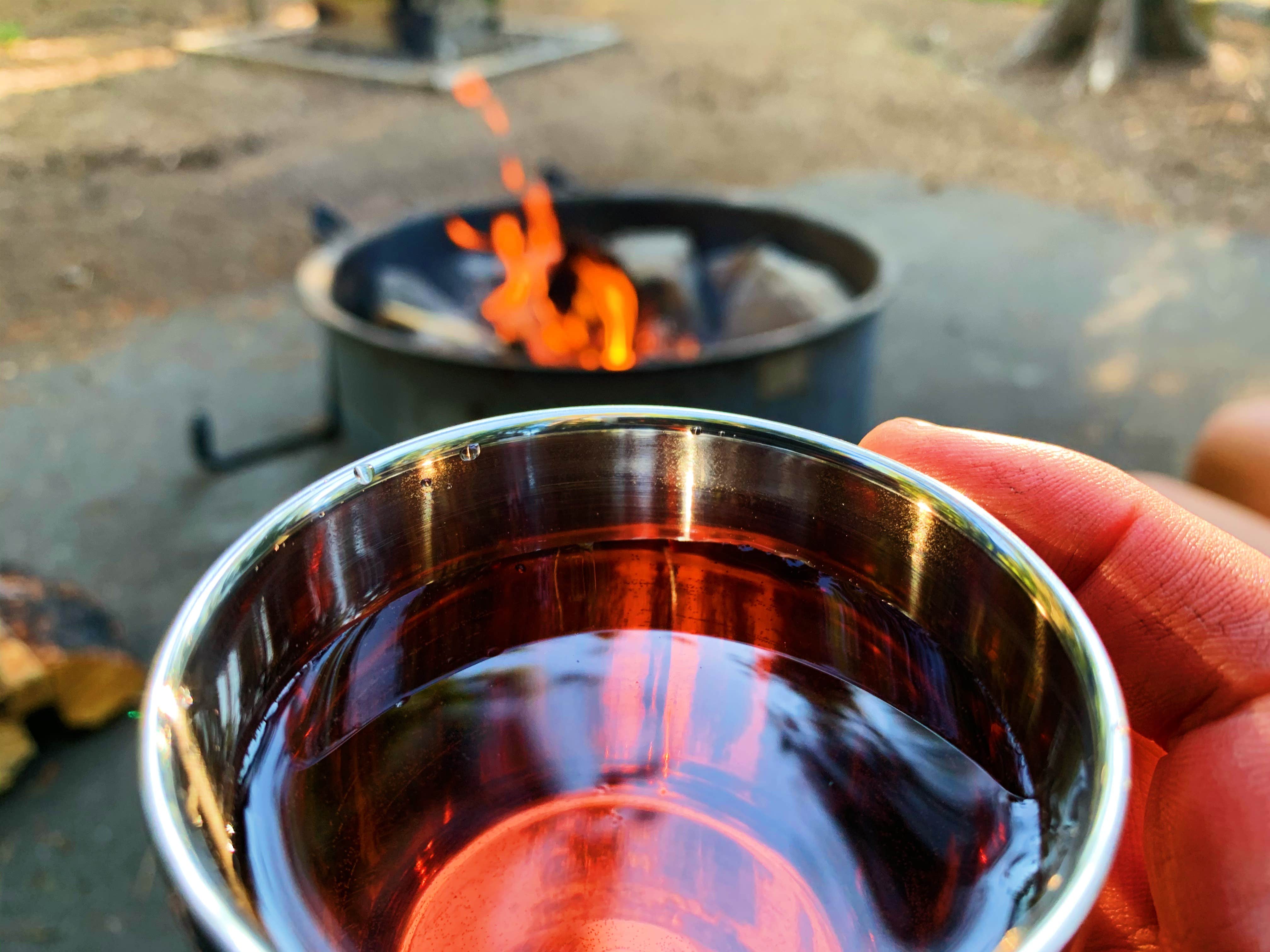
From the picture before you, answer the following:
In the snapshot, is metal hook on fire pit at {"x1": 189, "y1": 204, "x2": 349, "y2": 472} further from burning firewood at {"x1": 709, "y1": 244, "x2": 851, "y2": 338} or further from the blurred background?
burning firewood at {"x1": 709, "y1": 244, "x2": 851, "y2": 338}

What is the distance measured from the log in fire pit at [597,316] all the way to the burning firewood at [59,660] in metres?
0.86

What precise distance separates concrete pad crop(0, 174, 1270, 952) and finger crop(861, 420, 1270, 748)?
2.00m

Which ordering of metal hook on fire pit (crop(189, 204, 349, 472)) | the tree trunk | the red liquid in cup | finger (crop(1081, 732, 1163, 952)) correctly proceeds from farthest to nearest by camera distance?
the tree trunk → metal hook on fire pit (crop(189, 204, 349, 472)) → finger (crop(1081, 732, 1163, 952)) → the red liquid in cup

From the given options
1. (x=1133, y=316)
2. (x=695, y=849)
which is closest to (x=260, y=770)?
(x=695, y=849)

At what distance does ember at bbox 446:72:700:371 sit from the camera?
10.1 feet

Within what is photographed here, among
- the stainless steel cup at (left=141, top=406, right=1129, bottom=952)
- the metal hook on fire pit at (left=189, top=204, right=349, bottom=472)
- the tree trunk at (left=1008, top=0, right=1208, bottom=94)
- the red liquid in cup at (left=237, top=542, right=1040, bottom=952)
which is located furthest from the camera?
the tree trunk at (left=1008, top=0, right=1208, bottom=94)

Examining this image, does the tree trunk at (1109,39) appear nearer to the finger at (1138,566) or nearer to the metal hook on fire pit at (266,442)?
the metal hook on fire pit at (266,442)

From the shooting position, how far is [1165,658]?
3.35 ft

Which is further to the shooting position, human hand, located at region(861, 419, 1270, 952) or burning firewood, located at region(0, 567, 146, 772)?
burning firewood, located at region(0, 567, 146, 772)

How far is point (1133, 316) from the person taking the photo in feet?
15.5

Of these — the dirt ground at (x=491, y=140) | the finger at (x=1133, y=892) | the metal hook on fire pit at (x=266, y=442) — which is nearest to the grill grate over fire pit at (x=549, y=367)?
the metal hook on fire pit at (x=266, y=442)

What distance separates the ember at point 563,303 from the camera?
308 cm

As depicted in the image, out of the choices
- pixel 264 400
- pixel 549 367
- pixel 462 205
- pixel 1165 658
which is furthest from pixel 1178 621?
pixel 264 400

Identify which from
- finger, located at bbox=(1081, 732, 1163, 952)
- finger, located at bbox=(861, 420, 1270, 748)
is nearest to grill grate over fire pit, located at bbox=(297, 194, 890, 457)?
finger, located at bbox=(861, 420, 1270, 748)
